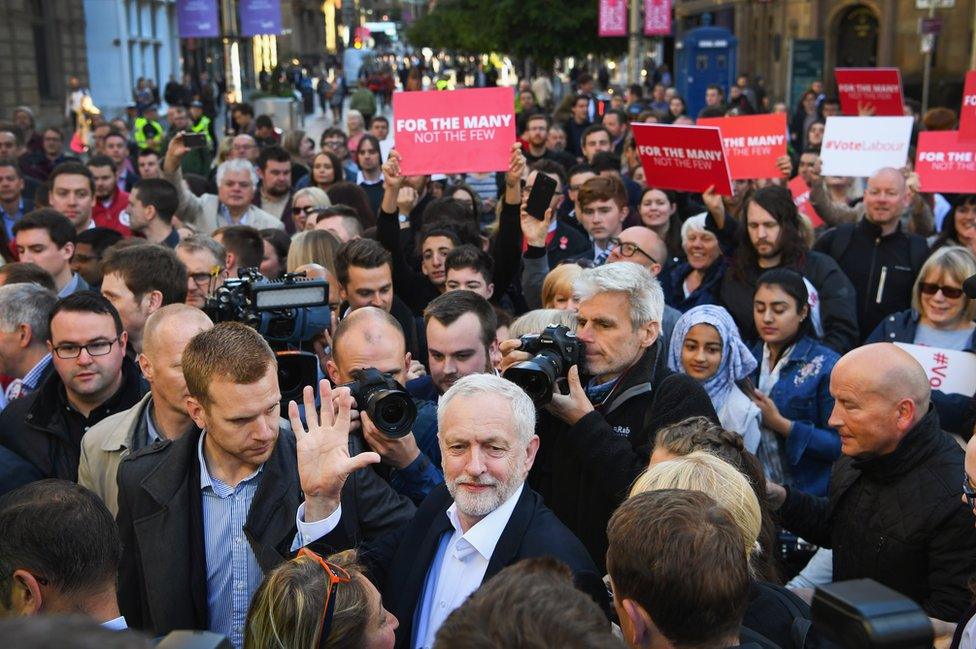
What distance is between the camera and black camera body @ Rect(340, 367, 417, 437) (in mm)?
3746

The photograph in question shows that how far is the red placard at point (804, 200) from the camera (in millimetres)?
A: 9266

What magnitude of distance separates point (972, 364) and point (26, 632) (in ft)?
16.7

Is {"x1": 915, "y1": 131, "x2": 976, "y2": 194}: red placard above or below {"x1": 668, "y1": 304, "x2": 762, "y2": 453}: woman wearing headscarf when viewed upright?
above

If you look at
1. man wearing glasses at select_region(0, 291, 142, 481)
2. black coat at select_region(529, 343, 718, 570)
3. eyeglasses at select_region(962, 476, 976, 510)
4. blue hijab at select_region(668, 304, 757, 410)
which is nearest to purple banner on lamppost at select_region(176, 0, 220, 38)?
man wearing glasses at select_region(0, 291, 142, 481)

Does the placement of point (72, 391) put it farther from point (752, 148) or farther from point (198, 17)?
point (198, 17)

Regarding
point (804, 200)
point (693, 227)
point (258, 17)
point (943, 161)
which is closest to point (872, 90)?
point (804, 200)

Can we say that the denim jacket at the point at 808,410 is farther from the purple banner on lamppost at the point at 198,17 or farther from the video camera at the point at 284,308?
the purple banner on lamppost at the point at 198,17

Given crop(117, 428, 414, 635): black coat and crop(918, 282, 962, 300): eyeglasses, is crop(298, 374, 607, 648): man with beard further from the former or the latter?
crop(918, 282, 962, 300): eyeglasses

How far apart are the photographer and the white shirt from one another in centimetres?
63

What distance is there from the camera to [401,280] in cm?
714

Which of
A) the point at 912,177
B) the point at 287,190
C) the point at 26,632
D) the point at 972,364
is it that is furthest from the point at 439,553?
the point at 287,190

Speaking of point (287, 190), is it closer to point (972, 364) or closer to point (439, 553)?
point (972, 364)

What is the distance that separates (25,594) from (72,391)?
1855mm

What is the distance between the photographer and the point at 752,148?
9477 millimetres
